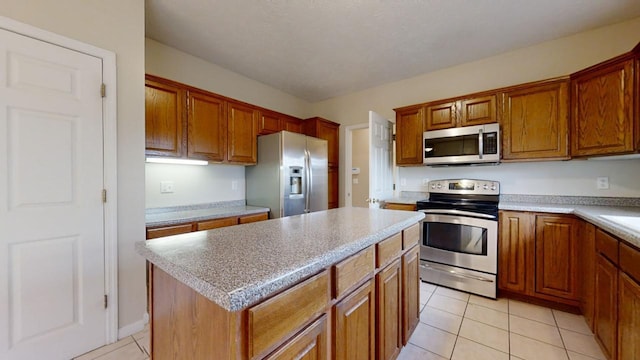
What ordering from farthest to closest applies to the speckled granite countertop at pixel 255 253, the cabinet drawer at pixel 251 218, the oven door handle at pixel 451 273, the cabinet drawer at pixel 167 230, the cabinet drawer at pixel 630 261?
the cabinet drawer at pixel 251 218, the oven door handle at pixel 451 273, the cabinet drawer at pixel 167 230, the cabinet drawer at pixel 630 261, the speckled granite countertop at pixel 255 253

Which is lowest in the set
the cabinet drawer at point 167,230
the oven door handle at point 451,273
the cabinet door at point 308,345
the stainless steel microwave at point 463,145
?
the oven door handle at point 451,273

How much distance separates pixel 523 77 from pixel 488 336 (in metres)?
2.67

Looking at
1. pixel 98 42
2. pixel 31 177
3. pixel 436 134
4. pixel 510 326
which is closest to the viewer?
pixel 31 177

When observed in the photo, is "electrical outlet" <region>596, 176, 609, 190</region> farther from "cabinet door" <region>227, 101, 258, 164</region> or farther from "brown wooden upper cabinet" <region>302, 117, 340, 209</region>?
"cabinet door" <region>227, 101, 258, 164</region>

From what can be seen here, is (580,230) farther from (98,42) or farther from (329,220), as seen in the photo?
(98,42)

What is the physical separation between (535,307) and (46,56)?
420 cm

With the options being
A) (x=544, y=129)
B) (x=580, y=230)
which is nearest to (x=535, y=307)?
(x=580, y=230)

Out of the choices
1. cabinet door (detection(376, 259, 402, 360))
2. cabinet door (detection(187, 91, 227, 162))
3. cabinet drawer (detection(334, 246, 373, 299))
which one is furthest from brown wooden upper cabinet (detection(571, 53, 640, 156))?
cabinet door (detection(187, 91, 227, 162))

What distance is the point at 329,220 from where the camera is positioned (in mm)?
1652

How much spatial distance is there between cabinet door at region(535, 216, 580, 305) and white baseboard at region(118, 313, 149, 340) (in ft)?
11.0

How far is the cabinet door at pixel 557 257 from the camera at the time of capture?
84.2 inches

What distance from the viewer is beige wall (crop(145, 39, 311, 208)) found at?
8.63 ft

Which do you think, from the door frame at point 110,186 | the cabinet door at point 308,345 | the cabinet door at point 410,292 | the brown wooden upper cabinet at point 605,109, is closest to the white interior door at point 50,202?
the door frame at point 110,186

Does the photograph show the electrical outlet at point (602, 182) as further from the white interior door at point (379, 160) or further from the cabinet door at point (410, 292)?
the cabinet door at point (410, 292)
